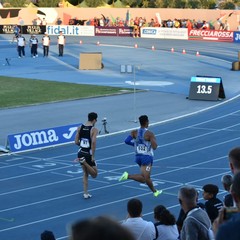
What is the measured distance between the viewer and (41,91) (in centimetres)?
3222

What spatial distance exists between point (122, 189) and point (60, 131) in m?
5.67

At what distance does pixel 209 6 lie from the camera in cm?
8206

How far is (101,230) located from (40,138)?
17.3 meters

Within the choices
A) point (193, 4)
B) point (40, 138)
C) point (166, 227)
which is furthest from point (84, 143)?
point (193, 4)

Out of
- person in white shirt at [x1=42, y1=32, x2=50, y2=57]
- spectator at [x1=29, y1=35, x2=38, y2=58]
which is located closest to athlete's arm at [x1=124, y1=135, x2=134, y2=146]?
person in white shirt at [x1=42, y1=32, x2=50, y2=57]

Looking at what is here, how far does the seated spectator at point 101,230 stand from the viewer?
3.29m

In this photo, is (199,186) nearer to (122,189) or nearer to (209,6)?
(122,189)

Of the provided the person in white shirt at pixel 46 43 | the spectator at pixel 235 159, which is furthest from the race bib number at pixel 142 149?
the person in white shirt at pixel 46 43

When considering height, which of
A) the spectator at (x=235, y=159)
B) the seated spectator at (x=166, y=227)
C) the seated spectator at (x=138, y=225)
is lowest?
the seated spectator at (x=166, y=227)

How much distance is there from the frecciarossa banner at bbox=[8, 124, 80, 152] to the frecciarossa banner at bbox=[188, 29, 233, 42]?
1729 inches

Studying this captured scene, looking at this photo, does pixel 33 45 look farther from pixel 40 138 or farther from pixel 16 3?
pixel 16 3

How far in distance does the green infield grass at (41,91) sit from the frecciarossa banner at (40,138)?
727 centimetres

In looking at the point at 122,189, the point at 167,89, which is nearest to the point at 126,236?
the point at 122,189

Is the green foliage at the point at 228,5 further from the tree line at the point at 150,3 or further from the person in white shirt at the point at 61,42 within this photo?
the person in white shirt at the point at 61,42
